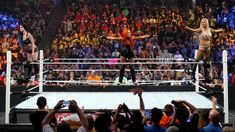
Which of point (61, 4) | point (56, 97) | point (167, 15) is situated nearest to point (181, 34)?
point (167, 15)

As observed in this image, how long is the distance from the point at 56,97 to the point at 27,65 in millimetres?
978

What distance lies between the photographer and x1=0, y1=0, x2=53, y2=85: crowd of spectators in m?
17.3

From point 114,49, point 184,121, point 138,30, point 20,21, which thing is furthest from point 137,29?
point 184,121

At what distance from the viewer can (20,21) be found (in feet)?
66.8

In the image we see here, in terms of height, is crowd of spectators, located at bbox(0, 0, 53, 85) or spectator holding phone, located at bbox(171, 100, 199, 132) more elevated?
crowd of spectators, located at bbox(0, 0, 53, 85)

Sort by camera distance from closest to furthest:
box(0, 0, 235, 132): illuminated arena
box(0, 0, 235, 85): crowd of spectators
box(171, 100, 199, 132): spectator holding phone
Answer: box(171, 100, 199, 132): spectator holding phone, box(0, 0, 235, 132): illuminated arena, box(0, 0, 235, 85): crowd of spectators

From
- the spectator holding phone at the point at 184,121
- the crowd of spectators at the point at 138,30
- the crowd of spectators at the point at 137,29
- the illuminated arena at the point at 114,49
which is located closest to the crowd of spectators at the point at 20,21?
the illuminated arena at the point at 114,49

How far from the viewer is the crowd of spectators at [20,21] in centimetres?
1727

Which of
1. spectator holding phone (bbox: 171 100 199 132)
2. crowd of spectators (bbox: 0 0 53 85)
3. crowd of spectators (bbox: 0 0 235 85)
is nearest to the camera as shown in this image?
spectator holding phone (bbox: 171 100 199 132)

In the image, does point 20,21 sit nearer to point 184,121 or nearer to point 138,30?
point 138,30

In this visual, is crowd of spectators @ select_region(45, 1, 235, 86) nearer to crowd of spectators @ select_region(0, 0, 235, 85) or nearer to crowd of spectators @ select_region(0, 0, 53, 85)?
crowd of spectators @ select_region(0, 0, 235, 85)

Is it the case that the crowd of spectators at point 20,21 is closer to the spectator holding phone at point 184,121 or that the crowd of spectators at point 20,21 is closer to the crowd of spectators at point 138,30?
the crowd of spectators at point 138,30

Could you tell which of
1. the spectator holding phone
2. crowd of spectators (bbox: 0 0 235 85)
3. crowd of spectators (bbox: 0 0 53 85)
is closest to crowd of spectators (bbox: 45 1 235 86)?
crowd of spectators (bbox: 0 0 235 85)

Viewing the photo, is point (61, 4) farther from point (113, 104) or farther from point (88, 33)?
point (113, 104)
